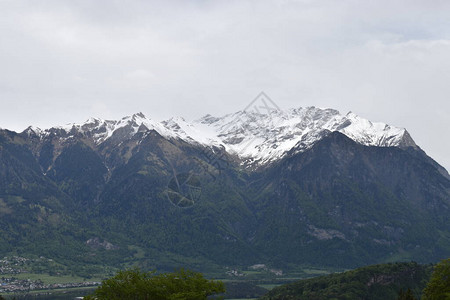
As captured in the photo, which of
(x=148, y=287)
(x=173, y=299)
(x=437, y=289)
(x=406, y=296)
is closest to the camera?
(x=173, y=299)

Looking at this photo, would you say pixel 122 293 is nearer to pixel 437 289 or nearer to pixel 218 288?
pixel 218 288

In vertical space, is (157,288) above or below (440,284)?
below

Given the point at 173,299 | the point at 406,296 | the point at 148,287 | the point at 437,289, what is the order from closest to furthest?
1. the point at 173,299
2. the point at 148,287
3. the point at 437,289
4. the point at 406,296

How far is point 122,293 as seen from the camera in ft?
452

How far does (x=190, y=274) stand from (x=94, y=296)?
84.0ft

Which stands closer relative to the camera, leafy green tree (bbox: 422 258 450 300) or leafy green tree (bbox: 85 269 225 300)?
leafy green tree (bbox: 85 269 225 300)

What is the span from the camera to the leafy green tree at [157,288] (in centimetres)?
13312

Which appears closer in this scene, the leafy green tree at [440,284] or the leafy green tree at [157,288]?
the leafy green tree at [157,288]

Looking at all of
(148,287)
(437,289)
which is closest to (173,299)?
(148,287)

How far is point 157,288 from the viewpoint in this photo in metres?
132

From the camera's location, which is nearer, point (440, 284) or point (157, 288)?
point (157, 288)

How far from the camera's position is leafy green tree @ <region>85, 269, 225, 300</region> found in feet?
437

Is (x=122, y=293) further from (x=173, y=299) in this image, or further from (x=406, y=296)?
(x=406, y=296)

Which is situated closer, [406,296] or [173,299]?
[173,299]
